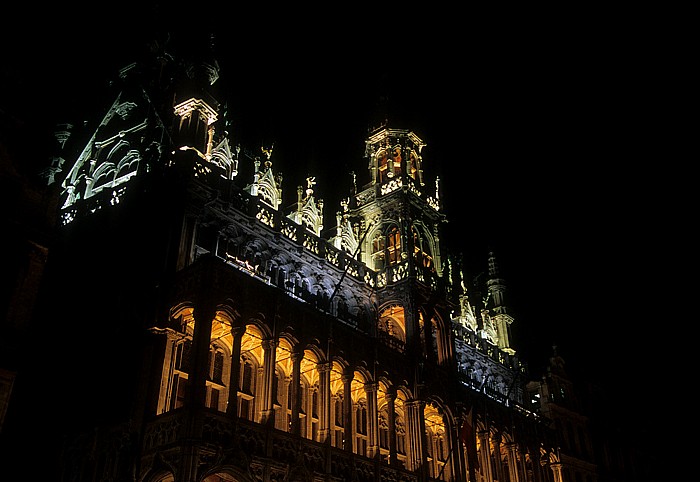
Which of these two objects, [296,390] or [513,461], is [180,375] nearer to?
[296,390]

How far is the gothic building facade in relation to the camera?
963 inches

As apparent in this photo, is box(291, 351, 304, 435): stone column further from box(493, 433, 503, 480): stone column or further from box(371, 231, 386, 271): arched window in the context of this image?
box(493, 433, 503, 480): stone column

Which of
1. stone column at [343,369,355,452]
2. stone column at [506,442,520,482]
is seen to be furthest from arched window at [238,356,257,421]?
stone column at [506,442,520,482]

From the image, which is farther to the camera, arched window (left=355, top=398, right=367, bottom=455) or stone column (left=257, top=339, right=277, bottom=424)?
arched window (left=355, top=398, right=367, bottom=455)

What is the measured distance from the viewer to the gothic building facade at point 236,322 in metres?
24.5

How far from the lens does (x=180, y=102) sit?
108 ft

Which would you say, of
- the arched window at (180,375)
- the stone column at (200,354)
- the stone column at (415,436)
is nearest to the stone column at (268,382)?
the stone column at (200,354)

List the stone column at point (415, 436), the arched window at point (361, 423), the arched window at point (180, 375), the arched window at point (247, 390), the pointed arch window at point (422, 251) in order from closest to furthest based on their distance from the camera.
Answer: the arched window at point (180, 375) < the arched window at point (247, 390) < the stone column at point (415, 436) < the arched window at point (361, 423) < the pointed arch window at point (422, 251)

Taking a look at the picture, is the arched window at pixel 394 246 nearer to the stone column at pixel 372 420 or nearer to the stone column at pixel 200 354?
the stone column at pixel 372 420

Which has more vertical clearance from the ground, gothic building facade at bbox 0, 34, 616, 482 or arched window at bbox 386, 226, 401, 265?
arched window at bbox 386, 226, 401, 265

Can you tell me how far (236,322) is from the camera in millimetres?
25281

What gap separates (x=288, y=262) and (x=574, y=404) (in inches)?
1121

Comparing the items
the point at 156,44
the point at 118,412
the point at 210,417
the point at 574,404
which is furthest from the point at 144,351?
the point at 574,404

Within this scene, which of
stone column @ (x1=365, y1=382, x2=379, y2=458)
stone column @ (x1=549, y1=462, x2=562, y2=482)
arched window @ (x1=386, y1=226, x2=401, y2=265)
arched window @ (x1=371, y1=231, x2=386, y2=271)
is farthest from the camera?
stone column @ (x1=549, y1=462, x2=562, y2=482)
